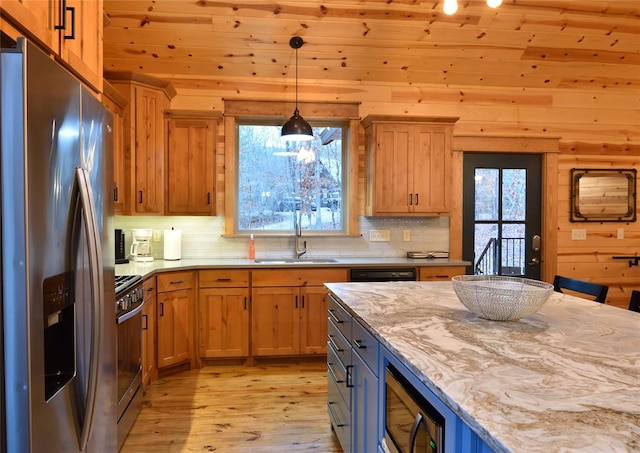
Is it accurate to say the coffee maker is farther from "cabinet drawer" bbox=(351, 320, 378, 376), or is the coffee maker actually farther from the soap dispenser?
"cabinet drawer" bbox=(351, 320, 378, 376)

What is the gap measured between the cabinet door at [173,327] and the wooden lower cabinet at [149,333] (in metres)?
0.06

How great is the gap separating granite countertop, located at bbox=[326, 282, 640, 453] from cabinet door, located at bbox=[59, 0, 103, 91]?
1.56m

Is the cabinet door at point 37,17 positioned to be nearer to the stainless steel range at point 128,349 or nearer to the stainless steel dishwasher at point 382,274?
the stainless steel range at point 128,349

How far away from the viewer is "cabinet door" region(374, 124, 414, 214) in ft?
13.8

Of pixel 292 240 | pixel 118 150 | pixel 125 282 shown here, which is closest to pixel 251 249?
pixel 292 240

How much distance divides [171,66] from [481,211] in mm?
3434

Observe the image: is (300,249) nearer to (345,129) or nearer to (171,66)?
(345,129)

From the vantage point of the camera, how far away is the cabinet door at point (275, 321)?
3809mm

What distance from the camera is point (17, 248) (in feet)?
3.74

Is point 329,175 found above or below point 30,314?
above

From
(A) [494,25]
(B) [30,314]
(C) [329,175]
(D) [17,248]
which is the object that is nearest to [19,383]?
(B) [30,314]

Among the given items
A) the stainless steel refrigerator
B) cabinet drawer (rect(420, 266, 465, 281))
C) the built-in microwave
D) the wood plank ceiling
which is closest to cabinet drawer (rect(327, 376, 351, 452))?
the built-in microwave

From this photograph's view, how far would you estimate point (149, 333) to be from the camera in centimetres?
331

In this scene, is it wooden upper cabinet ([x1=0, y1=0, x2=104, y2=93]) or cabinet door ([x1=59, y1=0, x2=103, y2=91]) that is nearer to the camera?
wooden upper cabinet ([x1=0, y1=0, x2=104, y2=93])
